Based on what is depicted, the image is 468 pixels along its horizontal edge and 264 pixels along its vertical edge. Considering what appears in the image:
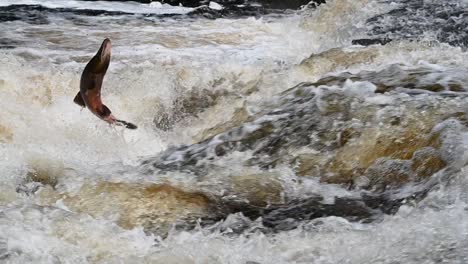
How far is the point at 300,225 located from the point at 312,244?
0.97 ft

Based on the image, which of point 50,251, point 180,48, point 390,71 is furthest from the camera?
point 180,48

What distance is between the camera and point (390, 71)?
16.9ft

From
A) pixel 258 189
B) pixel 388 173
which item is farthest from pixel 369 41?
pixel 258 189

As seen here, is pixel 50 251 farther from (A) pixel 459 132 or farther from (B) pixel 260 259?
(A) pixel 459 132

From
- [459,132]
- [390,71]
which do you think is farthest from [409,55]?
[459,132]

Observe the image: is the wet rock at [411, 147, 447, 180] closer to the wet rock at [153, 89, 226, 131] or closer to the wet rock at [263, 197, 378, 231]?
the wet rock at [263, 197, 378, 231]

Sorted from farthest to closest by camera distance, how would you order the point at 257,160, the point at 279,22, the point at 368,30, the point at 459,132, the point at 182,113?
the point at 279,22
the point at 368,30
the point at 182,113
the point at 257,160
the point at 459,132

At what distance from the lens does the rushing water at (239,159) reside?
3197 mm

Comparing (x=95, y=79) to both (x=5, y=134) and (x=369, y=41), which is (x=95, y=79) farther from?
(x=369, y=41)

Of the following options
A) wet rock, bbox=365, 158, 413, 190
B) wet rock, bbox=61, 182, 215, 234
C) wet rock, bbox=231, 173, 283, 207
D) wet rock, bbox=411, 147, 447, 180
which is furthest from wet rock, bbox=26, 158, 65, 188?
wet rock, bbox=411, 147, 447, 180

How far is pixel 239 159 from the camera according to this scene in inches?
169

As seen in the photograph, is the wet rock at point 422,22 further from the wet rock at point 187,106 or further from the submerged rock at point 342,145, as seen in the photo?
the submerged rock at point 342,145

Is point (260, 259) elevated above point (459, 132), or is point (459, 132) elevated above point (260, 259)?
point (459, 132)

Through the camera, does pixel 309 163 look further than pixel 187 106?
No
